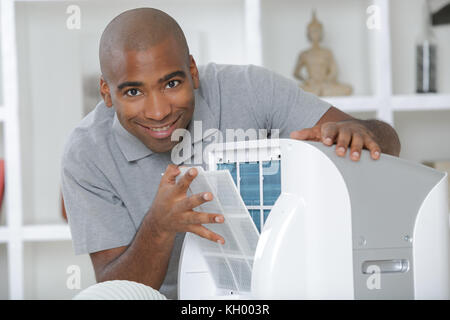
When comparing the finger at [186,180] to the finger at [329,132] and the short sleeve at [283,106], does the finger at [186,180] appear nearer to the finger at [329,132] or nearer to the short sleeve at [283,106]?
the finger at [329,132]

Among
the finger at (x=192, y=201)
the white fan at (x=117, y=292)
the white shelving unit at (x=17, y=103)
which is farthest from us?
the white shelving unit at (x=17, y=103)

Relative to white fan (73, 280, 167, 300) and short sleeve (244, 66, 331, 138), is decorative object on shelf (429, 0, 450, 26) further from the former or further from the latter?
white fan (73, 280, 167, 300)

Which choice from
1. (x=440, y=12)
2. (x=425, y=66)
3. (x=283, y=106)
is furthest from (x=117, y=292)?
(x=440, y=12)

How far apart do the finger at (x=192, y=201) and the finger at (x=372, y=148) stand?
7.5 inches

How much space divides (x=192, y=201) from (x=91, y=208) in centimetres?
46

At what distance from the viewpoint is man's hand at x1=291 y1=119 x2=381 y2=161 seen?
26.7 inches

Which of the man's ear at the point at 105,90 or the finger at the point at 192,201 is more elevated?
the man's ear at the point at 105,90

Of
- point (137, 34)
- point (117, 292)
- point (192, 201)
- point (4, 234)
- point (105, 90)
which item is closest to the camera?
point (117, 292)

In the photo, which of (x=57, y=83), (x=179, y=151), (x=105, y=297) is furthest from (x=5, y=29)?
(x=105, y=297)

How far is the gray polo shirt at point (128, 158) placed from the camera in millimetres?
1168

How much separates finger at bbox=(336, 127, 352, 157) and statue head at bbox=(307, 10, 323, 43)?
1523 millimetres

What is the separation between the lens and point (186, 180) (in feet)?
2.51

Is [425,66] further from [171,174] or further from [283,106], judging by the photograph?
[171,174]

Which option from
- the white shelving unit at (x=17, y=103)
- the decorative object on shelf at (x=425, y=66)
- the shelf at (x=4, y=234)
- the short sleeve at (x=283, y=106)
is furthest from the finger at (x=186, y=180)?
the decorative object on shelf at (x=425, y=66)
